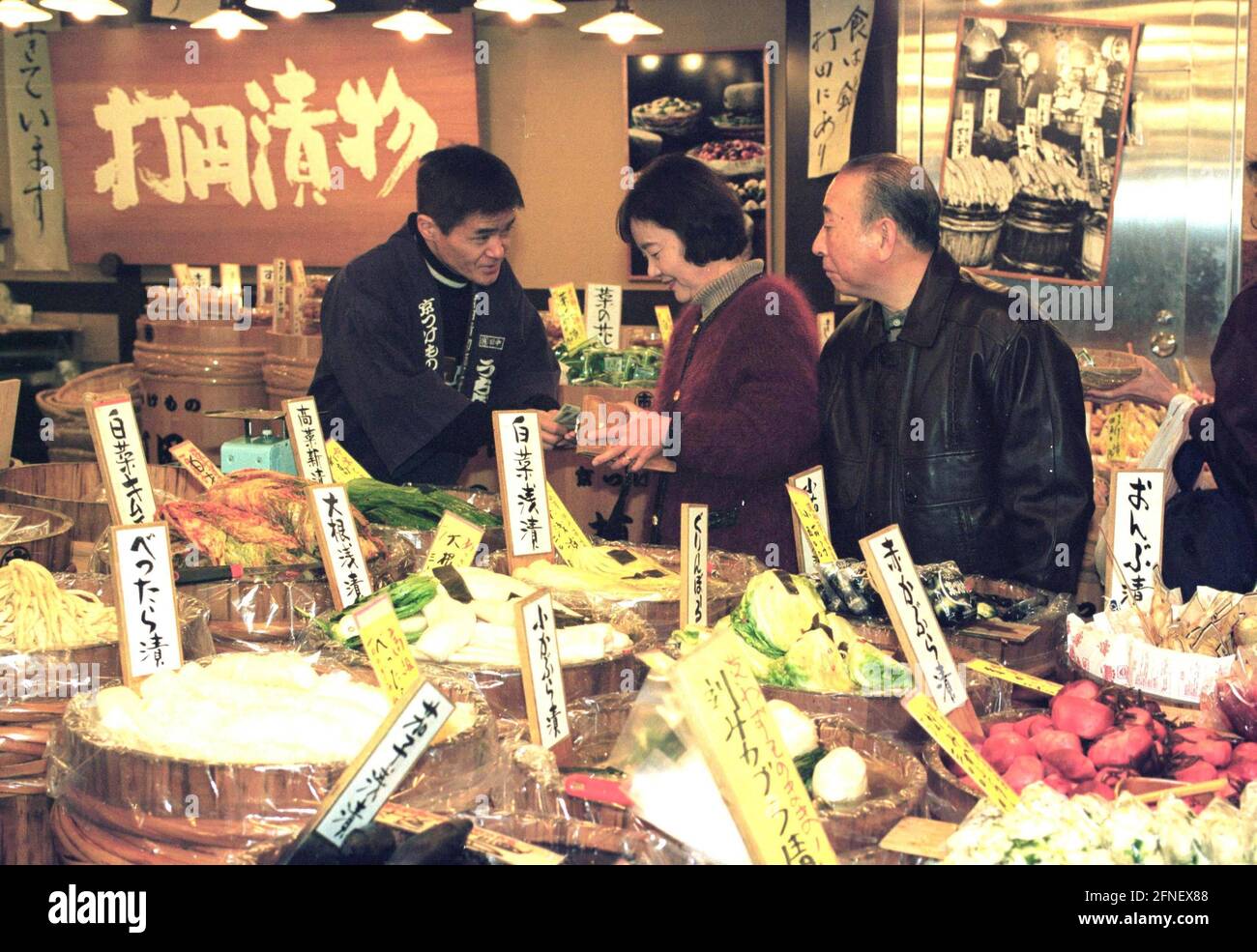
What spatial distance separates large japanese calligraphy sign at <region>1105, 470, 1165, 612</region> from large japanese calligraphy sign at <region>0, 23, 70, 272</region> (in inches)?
377

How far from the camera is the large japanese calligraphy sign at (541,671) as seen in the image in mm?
1761

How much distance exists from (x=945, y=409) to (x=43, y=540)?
6.94 ft

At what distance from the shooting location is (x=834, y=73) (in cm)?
733

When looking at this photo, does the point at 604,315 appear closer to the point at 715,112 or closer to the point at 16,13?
the point at 715,112

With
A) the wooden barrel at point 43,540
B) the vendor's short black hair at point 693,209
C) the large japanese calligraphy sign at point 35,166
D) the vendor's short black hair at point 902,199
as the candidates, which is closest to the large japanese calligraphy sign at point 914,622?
the vendor's short black hair at point 902,199

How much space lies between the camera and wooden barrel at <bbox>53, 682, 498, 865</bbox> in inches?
61.1

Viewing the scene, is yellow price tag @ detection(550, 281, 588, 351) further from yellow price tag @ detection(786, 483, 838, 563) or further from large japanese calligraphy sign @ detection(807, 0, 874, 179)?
yellow price tag @ detection(786, 483, 838, 563)

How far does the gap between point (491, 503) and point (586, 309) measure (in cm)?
349

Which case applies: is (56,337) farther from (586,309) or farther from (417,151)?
(586,309)

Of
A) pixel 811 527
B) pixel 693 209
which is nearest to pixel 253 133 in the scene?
pixel 693 209

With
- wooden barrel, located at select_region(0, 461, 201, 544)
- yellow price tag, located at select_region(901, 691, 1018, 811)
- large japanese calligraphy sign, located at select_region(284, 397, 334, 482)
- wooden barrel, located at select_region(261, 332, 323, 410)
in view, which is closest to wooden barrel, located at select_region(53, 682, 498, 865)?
yellow price tag, located at select_region(901, 691, 1018, 811)

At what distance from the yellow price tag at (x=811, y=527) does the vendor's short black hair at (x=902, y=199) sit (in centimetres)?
88

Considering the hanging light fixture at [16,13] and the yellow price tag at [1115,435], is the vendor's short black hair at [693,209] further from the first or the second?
the hanging light fixture at [16,13]
